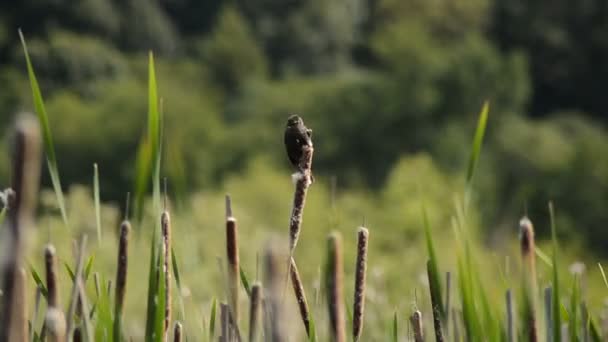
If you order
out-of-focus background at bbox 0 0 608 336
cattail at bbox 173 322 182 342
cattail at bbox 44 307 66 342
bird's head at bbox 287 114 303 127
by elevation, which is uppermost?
out-of-focus background at bbox 0 0 608 336

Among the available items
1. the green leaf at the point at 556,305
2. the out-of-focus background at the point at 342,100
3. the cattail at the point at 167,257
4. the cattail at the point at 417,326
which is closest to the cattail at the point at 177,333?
the cattail at the point at 167,257

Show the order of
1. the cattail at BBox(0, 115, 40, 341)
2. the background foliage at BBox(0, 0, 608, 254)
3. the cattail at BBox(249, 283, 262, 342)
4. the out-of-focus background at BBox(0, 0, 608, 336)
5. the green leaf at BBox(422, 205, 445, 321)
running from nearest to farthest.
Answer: the cattail at BBox(0, 115, 40, 341), the cattail at BBox(249, 283, 262, 342), the green leaf at BBox(422, 205, 445, 321), the out-of-focus background at BBox(0, 0, 608, 336), the background foliage at BBox(0, 0, 608, 254)

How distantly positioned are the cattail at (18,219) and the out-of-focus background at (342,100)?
21.6 metres

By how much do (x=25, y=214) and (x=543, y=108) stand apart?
139 ft

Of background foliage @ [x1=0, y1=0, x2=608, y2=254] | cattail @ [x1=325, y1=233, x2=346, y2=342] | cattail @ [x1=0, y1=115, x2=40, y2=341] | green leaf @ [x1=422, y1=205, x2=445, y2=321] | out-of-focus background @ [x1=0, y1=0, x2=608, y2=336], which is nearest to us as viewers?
cattail @ [x1=0, y1=115, x2=40, y2=341]

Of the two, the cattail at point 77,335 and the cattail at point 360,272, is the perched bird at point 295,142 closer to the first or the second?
the cattail at point 360,272

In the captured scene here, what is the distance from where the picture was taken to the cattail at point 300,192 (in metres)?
0.85

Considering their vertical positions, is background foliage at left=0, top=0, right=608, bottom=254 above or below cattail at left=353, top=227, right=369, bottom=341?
above

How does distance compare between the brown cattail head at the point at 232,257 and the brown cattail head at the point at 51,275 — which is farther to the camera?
the brown cattail head at the point at 232,257

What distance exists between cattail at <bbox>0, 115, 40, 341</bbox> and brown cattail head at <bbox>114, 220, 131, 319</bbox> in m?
0.21

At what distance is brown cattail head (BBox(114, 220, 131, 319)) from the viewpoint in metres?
0.80

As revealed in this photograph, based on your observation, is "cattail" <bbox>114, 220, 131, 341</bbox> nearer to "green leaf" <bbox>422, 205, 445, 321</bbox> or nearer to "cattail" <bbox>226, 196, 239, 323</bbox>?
"cattail" <bbox>226, 196, 239, 323</bbox>

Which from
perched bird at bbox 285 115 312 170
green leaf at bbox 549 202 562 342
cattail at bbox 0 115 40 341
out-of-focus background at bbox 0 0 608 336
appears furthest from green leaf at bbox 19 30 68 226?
out-of-focus background at bbox 0 0 608 336

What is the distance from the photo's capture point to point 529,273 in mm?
879
